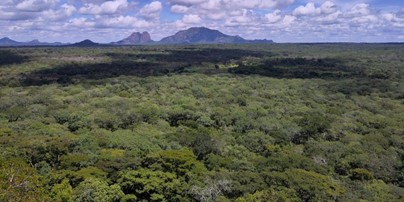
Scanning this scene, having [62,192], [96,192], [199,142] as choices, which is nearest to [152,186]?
[96,192]

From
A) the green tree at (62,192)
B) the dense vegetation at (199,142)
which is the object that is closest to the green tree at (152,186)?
the dense vegetation at (199,142)

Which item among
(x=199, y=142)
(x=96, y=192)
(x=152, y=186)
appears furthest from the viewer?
(x=199, y=142)

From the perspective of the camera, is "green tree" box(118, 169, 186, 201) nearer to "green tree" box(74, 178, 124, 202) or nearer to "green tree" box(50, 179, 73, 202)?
"green tree" box(74, 178, 124, 202)

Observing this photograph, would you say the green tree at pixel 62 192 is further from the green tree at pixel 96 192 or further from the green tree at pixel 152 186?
the green tree at pixel 152 186

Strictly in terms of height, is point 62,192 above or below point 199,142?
above

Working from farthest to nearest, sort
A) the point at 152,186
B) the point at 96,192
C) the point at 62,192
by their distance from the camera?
the point at 152,186, the point at 96,192, the point at 62,192

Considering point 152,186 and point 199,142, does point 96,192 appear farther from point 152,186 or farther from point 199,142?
point 199,142

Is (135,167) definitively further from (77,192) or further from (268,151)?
(268,151)

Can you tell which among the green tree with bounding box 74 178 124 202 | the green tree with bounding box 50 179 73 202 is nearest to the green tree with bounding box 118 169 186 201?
the green tree with bounding box 74 178 124 202

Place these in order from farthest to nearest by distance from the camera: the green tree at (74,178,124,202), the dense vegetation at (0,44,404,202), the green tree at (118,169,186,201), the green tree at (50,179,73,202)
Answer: the dense vegetation at (0,44,404,202) < the green tree at (118,169,186,201) < the green tree at (74,178,124,202) < the green tree at (50,179,73,202)
